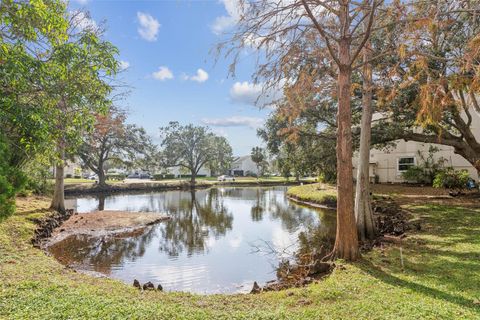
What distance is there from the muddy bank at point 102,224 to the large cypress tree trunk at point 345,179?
366 inches

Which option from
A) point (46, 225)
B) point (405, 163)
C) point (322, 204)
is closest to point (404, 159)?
point (405, 163)

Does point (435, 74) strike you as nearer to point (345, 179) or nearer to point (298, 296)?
point (345, 179)

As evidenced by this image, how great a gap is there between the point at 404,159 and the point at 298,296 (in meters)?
23.2

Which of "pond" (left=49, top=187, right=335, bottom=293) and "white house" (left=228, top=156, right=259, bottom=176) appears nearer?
"pond" (left=49, top=187, right=335, bottom=293)

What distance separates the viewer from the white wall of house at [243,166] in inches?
2992

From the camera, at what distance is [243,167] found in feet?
253

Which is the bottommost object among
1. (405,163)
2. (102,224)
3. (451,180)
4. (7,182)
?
(102,224)

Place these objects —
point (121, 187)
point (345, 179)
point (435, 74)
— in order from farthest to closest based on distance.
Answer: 1. point (121, 187)
2. point (435, 74)
3. point (345, 179)

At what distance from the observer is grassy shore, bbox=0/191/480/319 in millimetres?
4266

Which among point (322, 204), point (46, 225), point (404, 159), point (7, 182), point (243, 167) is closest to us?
point (7, 182)

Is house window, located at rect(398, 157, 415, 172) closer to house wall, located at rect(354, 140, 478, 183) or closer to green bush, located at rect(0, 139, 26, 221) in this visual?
house wall, located at rect(354, 140, 478, 183)

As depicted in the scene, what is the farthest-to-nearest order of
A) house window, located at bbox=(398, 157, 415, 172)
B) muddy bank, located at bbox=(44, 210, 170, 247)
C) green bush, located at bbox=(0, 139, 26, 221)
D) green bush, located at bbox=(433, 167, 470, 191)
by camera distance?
house window, located at bbox=(398, 157, 415, 172)
green bush, located at bbox=(433, 167, 470, 191)
muddy bank, located at bbox=(44, 210, 170, 247)
green bush, located at bbox=(0, 139, 26, 221)

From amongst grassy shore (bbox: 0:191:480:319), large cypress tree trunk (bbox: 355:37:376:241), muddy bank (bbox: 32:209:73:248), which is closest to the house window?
large cypress tree trunk (bbox: 355:37:376:241)

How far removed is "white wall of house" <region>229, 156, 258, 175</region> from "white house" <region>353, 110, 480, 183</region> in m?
48.8
